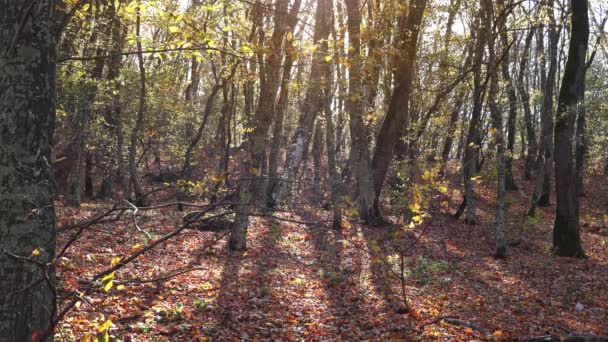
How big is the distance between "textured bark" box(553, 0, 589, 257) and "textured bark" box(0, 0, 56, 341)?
13.2m

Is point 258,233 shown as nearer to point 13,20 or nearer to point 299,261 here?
point 299,261

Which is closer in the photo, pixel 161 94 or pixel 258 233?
pixel 258 233

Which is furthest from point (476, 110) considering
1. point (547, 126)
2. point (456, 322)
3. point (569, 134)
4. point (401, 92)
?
point (456, 322)

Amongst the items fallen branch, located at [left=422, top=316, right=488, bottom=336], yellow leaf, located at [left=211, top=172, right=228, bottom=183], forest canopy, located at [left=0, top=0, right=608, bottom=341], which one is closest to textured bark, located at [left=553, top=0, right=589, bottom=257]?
forest canopy, located at [left=0, top=0, right=608, bottom=341]

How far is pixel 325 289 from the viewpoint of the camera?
9.18m

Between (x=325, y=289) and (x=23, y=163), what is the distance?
22.8ft

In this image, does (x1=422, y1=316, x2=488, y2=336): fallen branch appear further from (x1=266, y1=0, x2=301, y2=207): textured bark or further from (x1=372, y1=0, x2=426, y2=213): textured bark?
(x1=372, y1=0, x2=426, y2=213): textured bark

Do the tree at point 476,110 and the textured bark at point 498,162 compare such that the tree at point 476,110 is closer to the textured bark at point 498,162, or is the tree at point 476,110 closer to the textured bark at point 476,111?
the textured bark at point 476,111

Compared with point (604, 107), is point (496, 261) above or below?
below

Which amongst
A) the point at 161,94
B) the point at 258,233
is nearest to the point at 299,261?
the point at 258,233

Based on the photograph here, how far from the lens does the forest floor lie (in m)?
6.58

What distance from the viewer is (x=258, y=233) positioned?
14969mm

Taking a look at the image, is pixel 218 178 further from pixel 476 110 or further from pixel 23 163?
pixel 476 110

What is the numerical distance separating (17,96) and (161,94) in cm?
1649
